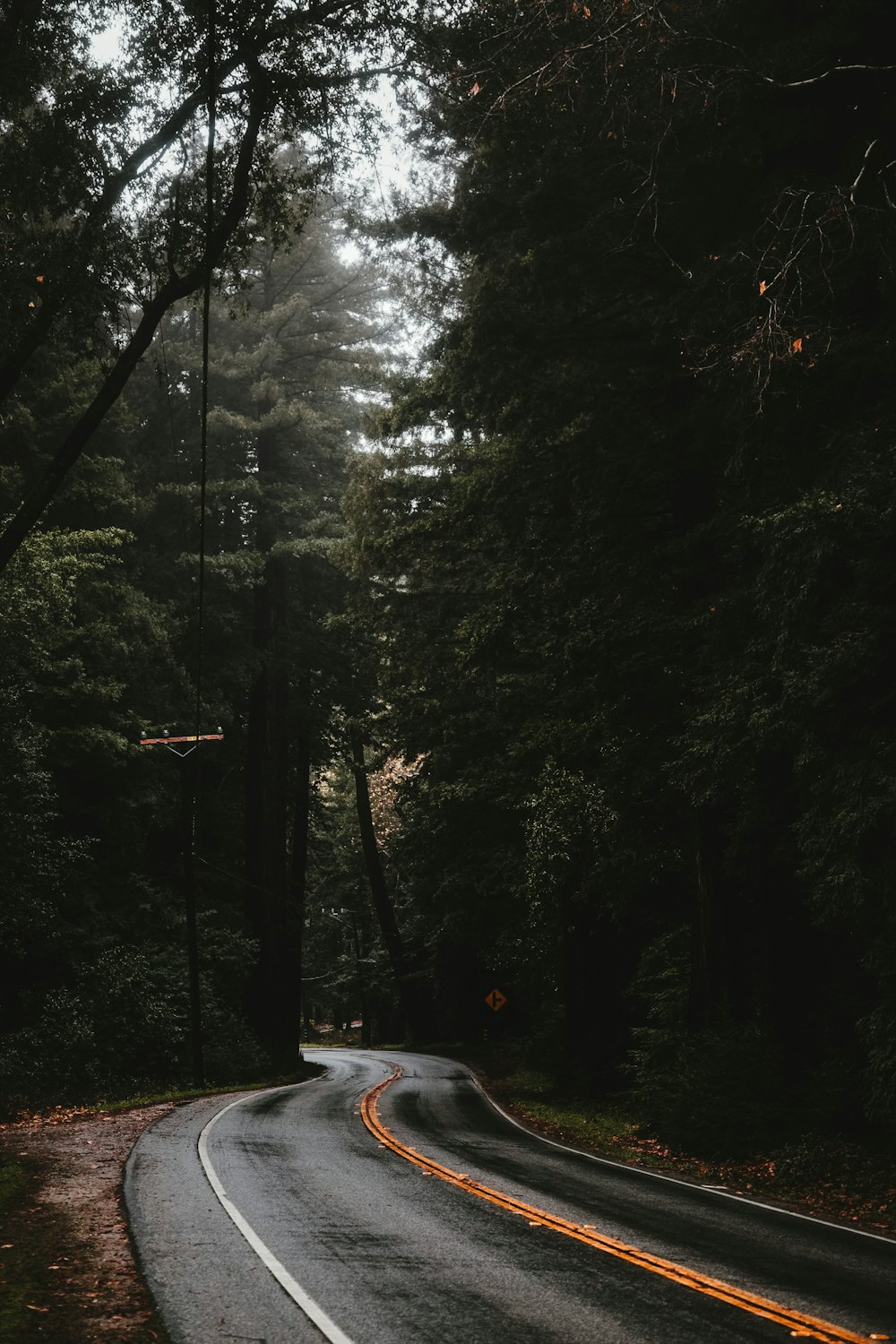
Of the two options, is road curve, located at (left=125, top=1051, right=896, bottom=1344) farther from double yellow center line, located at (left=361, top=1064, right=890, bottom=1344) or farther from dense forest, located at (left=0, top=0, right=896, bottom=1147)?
dense forest, located at (left=0, top=0, right=896, bottom=1147)

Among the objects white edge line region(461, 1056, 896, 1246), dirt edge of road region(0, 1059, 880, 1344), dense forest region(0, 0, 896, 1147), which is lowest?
white edge line region(461, 1056, 896, 1246)

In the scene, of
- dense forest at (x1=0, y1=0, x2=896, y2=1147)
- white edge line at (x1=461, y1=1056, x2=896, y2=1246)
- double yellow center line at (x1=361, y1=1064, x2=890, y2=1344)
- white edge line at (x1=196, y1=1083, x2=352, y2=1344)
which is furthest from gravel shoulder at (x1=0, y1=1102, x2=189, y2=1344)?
dense forest at (x1=0, y1=0, x2=896, y2=1147)

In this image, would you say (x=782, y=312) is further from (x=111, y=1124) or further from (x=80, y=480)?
(x=80, y=480)

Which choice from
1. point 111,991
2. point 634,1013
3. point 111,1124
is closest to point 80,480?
point 111,991

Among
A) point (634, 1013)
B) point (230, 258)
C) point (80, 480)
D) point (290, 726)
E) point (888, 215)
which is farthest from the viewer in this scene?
point (290, 726)

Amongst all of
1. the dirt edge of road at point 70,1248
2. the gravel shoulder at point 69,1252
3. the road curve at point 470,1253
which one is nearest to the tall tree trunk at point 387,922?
the dirt edge of road at point 70,1248

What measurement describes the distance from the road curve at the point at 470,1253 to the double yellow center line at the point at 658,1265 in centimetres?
2

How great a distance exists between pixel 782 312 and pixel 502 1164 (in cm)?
898

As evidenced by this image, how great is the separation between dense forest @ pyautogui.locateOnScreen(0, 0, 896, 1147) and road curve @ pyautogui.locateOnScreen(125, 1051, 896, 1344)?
2378mm

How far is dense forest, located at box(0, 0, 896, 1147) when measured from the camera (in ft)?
30.8

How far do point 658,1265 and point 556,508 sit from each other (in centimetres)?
971

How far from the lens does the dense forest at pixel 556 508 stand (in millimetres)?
9375

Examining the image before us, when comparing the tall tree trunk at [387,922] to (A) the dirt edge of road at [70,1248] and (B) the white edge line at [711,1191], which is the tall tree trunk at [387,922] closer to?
(B) the white edge line at [711,1191]

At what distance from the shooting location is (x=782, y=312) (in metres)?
7.25
